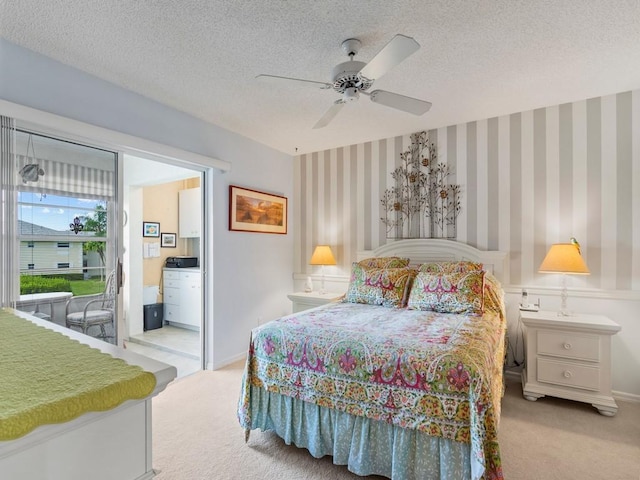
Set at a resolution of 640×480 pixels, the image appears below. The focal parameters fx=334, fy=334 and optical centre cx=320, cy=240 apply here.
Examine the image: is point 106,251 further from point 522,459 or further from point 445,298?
point 522,459

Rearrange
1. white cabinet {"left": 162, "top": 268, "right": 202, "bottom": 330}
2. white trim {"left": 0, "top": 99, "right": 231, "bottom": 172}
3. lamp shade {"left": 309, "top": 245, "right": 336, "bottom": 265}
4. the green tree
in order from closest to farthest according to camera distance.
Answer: white trim {"left": 0, "top": 99, "right": 231, "bottom": 172}, the green tree, lamp shade {"left": 309, "top": 245, "right": 336, "bottom": 265}, white cabinet {"left": 162, "top": 268, "right": 202, "bottom": 330}

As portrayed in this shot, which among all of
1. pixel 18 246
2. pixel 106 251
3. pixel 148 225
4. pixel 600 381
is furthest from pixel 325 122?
pixel 148 225

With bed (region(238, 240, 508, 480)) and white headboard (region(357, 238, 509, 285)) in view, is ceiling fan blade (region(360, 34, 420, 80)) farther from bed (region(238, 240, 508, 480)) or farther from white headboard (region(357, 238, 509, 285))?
white headboard (region(357, 238, 509, 285))

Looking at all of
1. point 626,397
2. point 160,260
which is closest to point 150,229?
point 160,260

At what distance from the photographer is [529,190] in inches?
128

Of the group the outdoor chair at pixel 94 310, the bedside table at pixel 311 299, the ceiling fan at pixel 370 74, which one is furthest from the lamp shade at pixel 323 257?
the outdoor chair at pixel 94 310

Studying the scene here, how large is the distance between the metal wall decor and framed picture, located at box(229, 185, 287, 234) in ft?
4.54

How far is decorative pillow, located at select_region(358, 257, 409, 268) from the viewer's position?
348cm

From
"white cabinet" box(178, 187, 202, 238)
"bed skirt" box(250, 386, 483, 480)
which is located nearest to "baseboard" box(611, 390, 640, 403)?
"bed skirt" box(250, 386, 483, 480)

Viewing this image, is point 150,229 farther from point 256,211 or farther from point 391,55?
point 391,55

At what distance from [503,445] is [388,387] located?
3.51 ft

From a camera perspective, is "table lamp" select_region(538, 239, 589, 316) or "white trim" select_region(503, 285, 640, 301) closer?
"table lamp" select_region(538, 239, 589, 316)

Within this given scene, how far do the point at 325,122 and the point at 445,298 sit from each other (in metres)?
1.70

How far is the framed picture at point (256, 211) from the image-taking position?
12.3 ft
